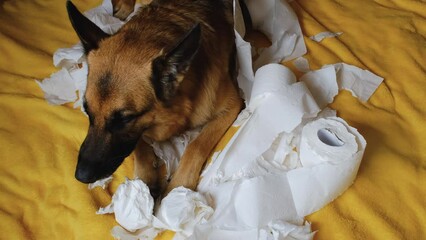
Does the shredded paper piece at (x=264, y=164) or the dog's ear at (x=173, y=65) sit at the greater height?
the dog's ear at (x=173, y=65)

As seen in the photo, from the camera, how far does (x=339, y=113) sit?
194 cm

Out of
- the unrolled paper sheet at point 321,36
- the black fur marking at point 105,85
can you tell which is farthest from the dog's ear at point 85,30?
the unrolled paper sheet at point 321,36

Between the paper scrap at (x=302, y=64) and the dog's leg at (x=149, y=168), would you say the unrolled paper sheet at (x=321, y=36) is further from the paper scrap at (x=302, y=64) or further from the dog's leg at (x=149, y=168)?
the dog's leg at (x=149, y=168)

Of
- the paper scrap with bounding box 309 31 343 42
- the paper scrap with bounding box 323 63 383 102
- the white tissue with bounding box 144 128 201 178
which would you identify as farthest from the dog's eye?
the paper scrap with bounding box 309 31 343 42

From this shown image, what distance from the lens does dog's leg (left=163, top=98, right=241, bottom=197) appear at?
1.71 m

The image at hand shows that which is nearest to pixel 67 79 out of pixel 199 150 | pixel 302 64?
pixel 199 150

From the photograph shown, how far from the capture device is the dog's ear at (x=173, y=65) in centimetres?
143

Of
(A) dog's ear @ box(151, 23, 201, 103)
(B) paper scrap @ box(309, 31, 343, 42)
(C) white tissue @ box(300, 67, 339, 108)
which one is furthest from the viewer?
(B) paper scrap @ box(309, 31, 343, 42)

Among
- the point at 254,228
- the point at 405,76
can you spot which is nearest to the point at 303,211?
the point at 254,228

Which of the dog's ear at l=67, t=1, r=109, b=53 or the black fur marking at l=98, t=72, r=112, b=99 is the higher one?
the dog's ear at l=67, t=1, r=109, b=53

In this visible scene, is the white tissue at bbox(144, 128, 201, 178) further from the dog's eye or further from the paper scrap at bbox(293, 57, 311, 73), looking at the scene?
the paper scrap at bbox(293, 57, 311, 73)

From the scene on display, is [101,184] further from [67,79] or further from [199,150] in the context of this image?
[67,79]

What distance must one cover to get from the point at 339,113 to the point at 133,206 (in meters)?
0.94

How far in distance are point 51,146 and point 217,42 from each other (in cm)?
80
